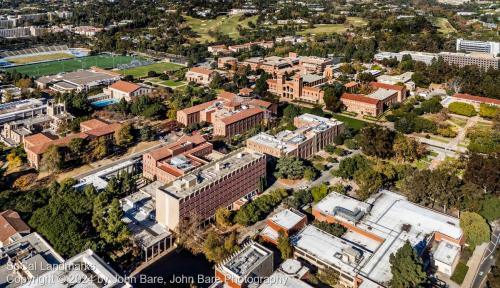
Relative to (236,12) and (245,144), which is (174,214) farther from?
→ (236,12)

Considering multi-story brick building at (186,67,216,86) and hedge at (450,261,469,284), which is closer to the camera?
hedge at (450,261,469,284)

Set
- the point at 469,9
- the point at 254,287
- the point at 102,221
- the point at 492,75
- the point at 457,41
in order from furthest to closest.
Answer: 1. the point at 469,9
2. the point at 457,41
3. the point at 492,75
4. the point at 102,221
5. the point at 254,287

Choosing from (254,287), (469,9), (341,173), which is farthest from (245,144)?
(469,9)

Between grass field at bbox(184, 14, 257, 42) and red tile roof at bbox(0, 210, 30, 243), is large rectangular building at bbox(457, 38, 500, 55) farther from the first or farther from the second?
red tile roof at bbox(0, 210, 30, 243)

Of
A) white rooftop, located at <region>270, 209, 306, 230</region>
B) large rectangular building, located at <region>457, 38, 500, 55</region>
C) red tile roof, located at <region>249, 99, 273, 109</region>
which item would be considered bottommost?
white rooftop, located at <region>270, 209, 306, 230</region>

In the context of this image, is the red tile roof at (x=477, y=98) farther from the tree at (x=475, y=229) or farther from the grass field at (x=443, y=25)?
the grass field at (x=443, y=25)

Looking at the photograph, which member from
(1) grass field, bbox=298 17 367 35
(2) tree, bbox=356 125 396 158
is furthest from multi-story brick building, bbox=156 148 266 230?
(1) grass field, bbox=298 17 367 35
